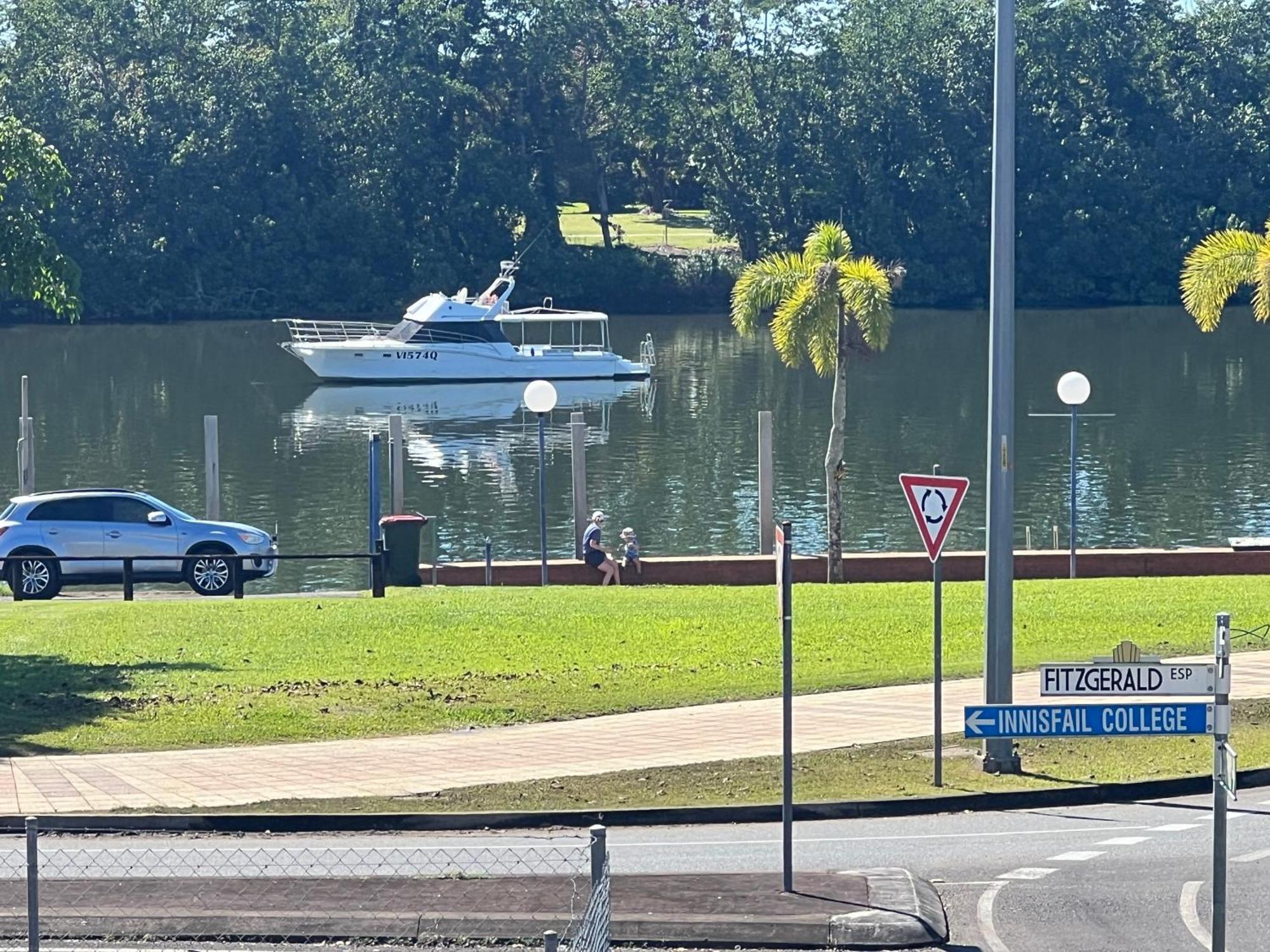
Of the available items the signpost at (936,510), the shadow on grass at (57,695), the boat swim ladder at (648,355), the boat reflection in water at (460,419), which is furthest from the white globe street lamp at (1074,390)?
the boat swim ladder at (648,355)

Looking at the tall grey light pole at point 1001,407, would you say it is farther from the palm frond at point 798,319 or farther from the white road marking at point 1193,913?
the palm frond at point 798,319

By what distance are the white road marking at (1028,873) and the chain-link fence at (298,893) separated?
8.58 ft

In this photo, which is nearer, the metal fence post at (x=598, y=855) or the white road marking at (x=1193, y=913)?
the metal fence post at (x=598, y=855)

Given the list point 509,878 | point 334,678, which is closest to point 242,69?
point 334,678

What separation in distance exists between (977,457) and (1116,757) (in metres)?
39.2

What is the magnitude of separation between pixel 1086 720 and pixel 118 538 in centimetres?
2172

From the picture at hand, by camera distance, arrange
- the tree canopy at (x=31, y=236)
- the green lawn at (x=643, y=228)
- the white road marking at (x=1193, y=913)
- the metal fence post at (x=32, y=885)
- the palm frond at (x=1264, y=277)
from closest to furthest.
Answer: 1. the metal fence post at (x=32, y=885)
2. the white road marking at (x=1193, y=913)
3. the tree canopy at (x=31, y=236)
4. the palm frond at (x=1264, y=277)
5. the green lawn at (x=643, y=228)

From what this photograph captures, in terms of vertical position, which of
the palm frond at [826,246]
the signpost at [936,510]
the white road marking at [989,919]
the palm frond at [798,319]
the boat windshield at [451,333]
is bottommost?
the white road marking at [989,919]

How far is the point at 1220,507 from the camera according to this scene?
46.1m

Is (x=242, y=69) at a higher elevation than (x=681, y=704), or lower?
higher

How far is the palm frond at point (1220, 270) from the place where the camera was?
30047 mm

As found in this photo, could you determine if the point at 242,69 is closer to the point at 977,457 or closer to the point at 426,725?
the point at 977,457

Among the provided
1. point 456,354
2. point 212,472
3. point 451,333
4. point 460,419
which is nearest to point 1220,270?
point 212,472

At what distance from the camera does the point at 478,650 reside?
2208 centimetres
